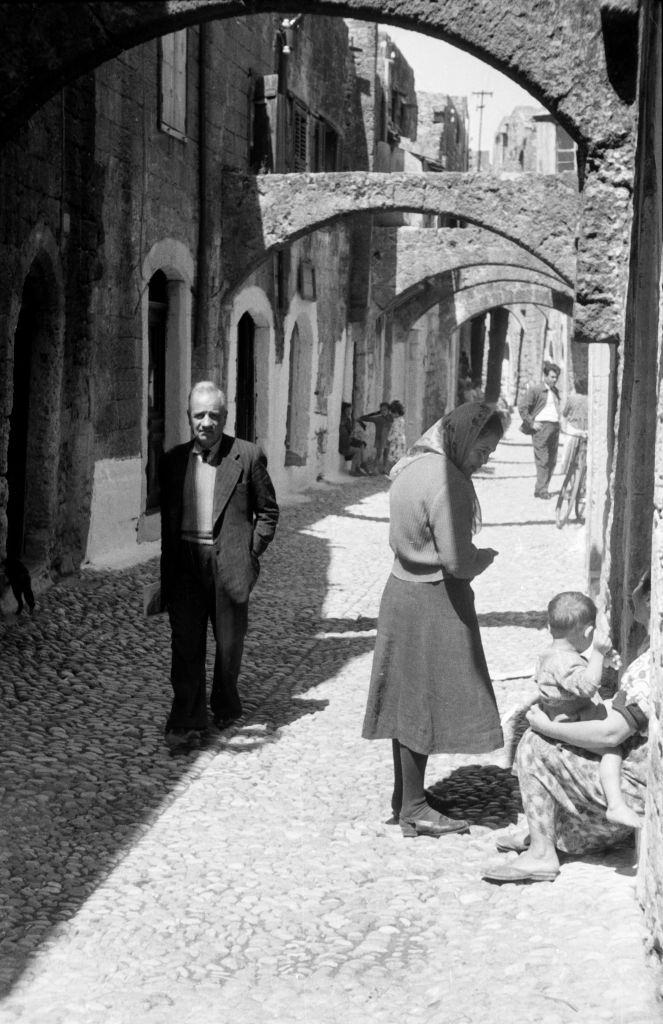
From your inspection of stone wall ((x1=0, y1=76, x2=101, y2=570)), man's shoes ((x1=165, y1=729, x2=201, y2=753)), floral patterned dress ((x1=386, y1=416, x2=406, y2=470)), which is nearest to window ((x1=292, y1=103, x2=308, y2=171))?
floral patterned dress ((x1=386, y1=416, x2=406, y2=470))

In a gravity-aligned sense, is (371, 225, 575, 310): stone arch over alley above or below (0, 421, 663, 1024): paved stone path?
above

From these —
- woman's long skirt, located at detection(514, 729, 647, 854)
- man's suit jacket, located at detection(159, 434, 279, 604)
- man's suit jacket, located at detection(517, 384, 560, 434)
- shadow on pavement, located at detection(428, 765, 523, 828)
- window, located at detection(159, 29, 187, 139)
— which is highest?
window, located at detection(159, 29, 187, 139)

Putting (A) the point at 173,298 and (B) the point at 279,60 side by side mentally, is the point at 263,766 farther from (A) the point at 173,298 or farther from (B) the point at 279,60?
(B) the point at 279,60

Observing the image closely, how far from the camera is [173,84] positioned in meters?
12.0

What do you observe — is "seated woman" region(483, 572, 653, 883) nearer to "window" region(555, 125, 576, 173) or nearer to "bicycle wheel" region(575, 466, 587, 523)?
"bicycle wheel" region(575, 466, 587, 523)

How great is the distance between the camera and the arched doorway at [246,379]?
15547mm

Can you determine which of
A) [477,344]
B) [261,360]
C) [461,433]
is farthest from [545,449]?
[477,344]

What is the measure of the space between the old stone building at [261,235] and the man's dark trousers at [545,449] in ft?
6.84

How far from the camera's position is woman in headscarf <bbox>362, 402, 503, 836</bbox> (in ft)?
15.3

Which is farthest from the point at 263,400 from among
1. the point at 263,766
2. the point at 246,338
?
the point at 263,766

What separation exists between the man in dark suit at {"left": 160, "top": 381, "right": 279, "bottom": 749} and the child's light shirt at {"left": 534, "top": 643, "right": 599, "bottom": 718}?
75.9 inches

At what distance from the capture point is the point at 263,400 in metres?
15.9

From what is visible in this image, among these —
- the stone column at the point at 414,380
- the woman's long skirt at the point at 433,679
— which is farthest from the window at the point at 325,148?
the woman's long skirt at the point at 433,679

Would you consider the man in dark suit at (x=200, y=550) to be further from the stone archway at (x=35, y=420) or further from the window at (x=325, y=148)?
the window at (x=325, y=148)
